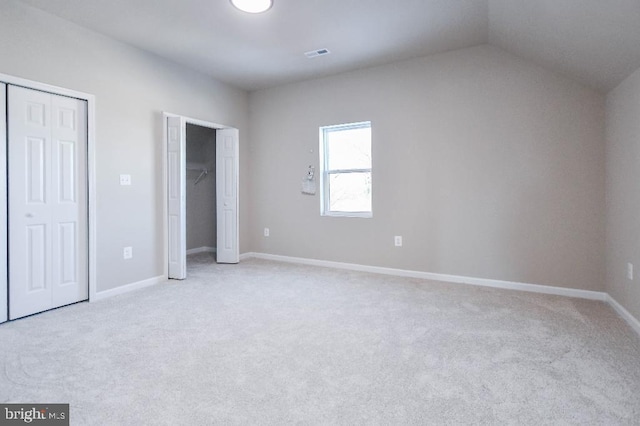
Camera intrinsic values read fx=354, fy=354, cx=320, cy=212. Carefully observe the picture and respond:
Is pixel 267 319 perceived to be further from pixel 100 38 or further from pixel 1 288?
pixel 100 38

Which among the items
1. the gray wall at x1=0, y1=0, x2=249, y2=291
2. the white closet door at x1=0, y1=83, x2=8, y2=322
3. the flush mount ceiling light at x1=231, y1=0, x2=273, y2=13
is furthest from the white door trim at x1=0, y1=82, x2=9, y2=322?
the flush mount ceiling light at x1=231, y1=0, x2=273, y2=13

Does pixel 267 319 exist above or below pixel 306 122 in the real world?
below

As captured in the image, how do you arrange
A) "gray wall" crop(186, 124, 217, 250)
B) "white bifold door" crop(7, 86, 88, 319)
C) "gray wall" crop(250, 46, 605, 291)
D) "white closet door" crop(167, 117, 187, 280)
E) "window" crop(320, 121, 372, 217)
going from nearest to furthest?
"white bifold door" crop(7, 86, 88, 319), "gray wall" crop(250, 46, 605, 291), "white closet door" crop(167, 117, 187, 280), "window" crop(320, 121, 372, 217), "gray wall" crop(186, 124, 217, 250)

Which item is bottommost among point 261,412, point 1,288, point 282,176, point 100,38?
point 261,412

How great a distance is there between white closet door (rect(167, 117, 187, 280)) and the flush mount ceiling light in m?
1.68

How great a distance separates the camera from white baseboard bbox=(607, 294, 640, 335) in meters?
2.58

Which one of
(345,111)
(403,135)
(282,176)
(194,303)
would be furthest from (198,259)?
(403,135)

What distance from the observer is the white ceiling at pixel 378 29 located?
2.50 metres

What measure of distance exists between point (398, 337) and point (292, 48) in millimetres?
3110

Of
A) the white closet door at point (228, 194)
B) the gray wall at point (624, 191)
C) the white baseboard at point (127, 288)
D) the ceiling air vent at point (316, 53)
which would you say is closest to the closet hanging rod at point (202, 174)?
the white closet door at point (228, 194)

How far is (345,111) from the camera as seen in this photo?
15.4ft

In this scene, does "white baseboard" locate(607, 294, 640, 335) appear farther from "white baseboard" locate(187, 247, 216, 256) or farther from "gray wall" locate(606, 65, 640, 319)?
"white baseboard" locate(187, 247, 216, 256)

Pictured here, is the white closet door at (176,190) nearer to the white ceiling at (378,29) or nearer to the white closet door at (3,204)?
the white ceiling at (378,29)

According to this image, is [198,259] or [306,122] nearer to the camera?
[306,122]
